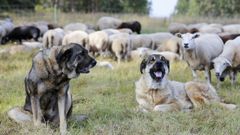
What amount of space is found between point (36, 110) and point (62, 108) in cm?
37

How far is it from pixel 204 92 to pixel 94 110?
2046 millimetres

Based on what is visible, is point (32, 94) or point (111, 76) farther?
point (111, 76)

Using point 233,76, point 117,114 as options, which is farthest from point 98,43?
point 117,114

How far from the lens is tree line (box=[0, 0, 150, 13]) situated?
1733 inches

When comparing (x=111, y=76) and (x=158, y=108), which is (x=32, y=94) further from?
(x=111, y=76)

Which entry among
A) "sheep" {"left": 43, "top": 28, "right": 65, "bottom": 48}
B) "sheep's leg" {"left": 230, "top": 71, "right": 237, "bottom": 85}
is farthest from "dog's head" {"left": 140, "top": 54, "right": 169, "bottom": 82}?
"sheep" {"left": 43, "top": 28, "right": 65, "bottom": 48}

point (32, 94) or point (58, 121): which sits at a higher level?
point (32, 94)

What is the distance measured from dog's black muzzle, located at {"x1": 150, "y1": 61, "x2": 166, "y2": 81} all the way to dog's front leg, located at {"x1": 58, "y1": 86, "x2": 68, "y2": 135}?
2157 millimetres

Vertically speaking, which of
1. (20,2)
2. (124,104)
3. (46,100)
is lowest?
(20,2)

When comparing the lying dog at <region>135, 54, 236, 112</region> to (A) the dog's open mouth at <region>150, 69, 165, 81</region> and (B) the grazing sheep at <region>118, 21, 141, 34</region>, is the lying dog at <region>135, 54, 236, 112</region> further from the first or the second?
(B) the grazing sheep at <region>118, 21, 141, 34</region>

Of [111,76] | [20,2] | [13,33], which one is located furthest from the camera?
[20,2]

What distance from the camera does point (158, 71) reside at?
883 centimetres

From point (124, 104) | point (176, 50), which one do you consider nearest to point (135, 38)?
point (176, 50)

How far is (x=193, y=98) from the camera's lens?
9055mm
